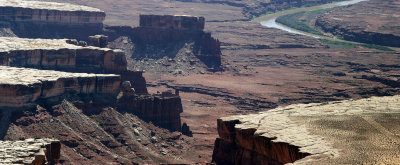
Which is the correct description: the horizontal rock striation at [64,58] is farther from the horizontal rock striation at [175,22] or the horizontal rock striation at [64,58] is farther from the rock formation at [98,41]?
the horizontal rock striation at [175,22]

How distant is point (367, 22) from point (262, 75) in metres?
51.1

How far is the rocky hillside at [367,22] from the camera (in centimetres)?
16025

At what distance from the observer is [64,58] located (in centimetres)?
8194

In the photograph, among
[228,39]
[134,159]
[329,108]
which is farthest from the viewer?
[228,39]

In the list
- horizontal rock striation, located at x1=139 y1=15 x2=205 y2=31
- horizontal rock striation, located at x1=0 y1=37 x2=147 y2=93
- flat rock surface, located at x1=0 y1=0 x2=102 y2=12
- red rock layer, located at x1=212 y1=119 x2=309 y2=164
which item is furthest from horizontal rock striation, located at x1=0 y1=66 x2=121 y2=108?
horizontal rock striation, located at x1=139 y1=15 x2=205 y2=31

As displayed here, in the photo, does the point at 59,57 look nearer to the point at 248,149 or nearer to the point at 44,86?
the point at 44,86

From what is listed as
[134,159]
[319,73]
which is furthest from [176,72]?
[134,159]

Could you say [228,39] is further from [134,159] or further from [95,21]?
[134,159]

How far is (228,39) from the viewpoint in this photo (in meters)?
163

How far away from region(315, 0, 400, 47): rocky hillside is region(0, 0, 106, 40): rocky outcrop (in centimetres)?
5919

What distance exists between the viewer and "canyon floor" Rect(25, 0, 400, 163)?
100 meters

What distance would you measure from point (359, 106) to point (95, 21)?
80.4 meters

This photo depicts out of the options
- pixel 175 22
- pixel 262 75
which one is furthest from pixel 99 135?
pixel 262 75

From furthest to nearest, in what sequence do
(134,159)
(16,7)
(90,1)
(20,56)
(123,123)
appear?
(90,1) → (16,7) → (20,56) → (123,123) → (134,159)
